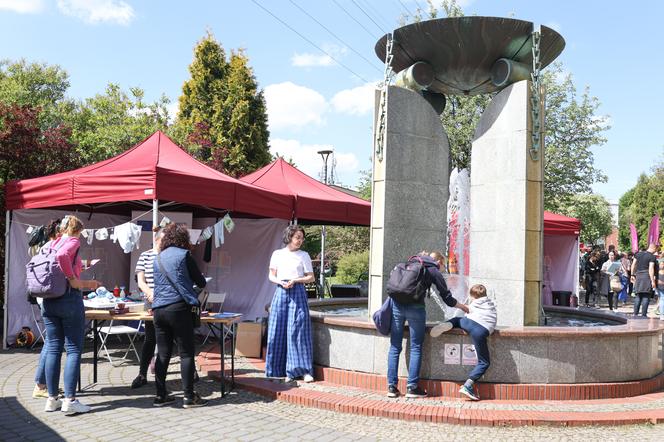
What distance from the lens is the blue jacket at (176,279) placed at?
5.45 m

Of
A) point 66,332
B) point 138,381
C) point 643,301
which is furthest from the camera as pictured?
point 643,301

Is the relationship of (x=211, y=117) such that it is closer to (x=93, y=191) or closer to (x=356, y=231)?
(x=356, y=231)

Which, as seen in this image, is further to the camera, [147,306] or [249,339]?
[249,339]

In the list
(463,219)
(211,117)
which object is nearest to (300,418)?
(463,219)

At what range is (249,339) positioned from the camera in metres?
7.87

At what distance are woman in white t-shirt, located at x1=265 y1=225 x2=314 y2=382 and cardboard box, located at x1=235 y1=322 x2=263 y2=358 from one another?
1399mm

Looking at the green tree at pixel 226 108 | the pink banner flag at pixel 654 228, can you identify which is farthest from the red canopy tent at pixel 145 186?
the pink banner flag at pixel 654 228

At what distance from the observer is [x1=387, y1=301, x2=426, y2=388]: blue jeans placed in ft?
18.7

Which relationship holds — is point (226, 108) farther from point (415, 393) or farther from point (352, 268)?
point (415, 393)

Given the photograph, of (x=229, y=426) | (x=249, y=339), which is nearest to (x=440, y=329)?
(x=229, y=426)

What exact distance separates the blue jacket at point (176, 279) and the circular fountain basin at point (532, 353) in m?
1.70

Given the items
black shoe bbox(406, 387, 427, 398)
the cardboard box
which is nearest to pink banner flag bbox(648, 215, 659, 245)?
the cardboard box

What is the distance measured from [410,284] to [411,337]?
0.56 metres

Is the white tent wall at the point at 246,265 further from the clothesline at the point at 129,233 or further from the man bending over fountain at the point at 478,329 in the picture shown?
the man bending over fountain at the point at 478,329
